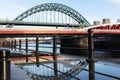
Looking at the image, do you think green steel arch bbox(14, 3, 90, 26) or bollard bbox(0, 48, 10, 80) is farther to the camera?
green steel arch bbox(14, 3, 90, 26)

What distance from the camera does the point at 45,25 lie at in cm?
12331

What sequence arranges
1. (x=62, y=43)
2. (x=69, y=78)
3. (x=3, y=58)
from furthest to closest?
(x=62, y=43) < (x=69, y=78) < (x=3, y=58)

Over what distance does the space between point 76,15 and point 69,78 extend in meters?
133

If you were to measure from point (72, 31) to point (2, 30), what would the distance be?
15.5m

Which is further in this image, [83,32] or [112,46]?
[83,32]

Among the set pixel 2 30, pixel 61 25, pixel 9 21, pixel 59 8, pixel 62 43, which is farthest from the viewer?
pixel 59 8

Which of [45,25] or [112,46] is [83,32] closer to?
[112,46]

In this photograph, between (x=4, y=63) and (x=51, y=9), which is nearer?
(x=4, y=63)

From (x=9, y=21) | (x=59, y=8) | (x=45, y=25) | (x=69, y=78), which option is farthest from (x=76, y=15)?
(x=69, y=78)

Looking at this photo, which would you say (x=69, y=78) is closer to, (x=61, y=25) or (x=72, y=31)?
(x=72, y=31)

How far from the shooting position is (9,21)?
383 feet

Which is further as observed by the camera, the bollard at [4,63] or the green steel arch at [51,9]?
the green steel arch at [51,9]

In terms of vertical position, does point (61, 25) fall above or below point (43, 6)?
below

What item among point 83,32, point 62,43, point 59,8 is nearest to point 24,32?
point 62,43
